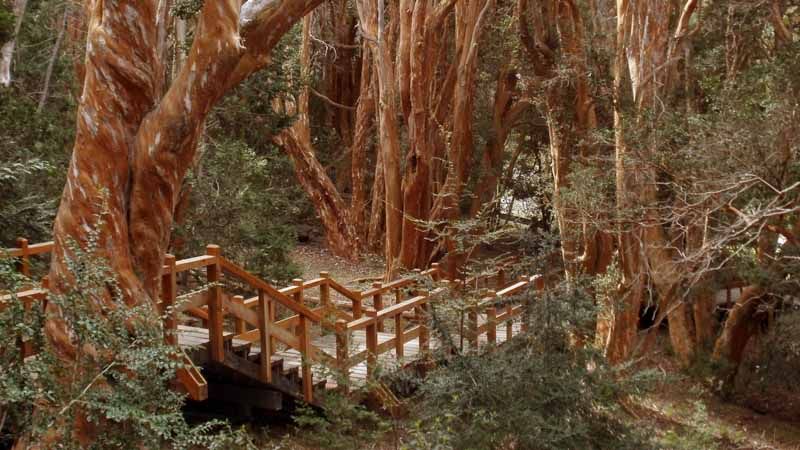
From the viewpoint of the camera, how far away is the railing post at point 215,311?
29.2 ft

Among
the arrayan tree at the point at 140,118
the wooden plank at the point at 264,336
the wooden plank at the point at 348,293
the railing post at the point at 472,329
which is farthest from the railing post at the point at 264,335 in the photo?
the wooden plank at the point at 348,293

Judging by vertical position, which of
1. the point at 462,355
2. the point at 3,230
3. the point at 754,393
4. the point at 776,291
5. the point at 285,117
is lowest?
the point at 754,393

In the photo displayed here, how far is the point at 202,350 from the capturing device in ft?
29.4

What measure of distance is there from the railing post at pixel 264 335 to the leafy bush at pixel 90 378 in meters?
3.18

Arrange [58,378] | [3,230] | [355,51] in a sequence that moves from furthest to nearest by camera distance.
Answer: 1. [355,51]
2. [3,230]
3. [58,378]

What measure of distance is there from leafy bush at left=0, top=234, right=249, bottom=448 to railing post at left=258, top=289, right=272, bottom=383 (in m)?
3.18

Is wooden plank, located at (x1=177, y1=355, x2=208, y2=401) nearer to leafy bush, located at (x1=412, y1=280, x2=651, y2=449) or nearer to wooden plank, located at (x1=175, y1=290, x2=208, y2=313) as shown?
wooden plank, located at (x1=175, y1=290, x2=208, y2=313)

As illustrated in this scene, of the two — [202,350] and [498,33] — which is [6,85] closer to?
[202,350]

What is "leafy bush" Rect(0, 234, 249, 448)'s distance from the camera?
5.75 metres

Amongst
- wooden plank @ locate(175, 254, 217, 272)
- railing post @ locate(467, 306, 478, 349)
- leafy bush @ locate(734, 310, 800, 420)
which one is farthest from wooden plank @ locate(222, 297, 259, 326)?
leafy bush @ locate(734, 310, 800, 420)

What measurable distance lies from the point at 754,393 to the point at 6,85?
13.9 metres

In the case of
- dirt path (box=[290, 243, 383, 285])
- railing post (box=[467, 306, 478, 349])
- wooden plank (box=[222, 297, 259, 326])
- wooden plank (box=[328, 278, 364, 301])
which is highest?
wooden plank (box=[222, 297, 259, 326])

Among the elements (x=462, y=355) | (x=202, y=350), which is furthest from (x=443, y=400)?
(x=202, y=350)

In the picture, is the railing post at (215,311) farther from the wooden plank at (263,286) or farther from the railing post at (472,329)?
the railing post at (472,329)
